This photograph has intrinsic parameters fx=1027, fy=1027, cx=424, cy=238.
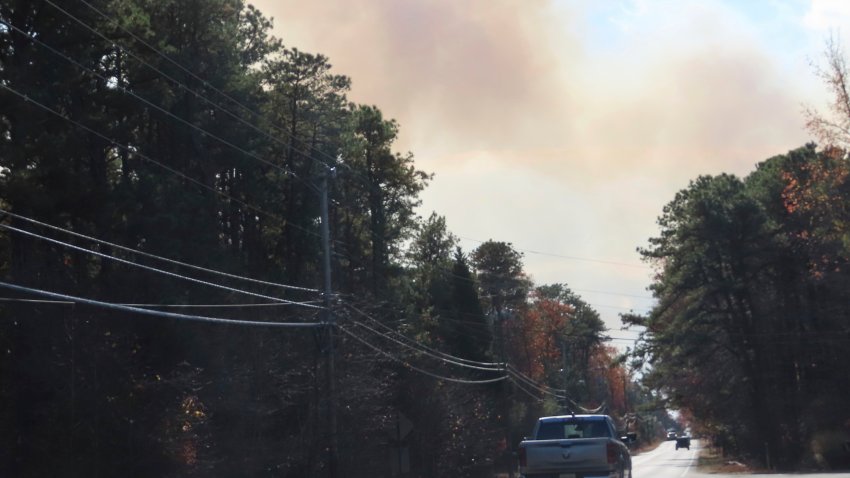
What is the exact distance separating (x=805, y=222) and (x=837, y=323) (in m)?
7.00

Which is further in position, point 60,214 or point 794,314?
point 794,314

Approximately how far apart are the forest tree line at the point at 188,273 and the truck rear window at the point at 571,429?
839 cm

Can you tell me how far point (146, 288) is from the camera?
32.9 m

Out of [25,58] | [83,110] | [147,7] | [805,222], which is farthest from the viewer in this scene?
[805,222]

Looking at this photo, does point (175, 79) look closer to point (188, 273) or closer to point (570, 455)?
point (188, 273)

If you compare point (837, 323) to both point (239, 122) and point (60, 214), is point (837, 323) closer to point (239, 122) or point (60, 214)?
point (239, 122)

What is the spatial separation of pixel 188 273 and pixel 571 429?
20034 mm

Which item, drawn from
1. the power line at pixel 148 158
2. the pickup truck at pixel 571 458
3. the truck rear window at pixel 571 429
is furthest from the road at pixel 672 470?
the pickup truck at pixel 571 458

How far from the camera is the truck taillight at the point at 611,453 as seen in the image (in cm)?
1855

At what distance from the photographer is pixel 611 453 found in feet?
61.2

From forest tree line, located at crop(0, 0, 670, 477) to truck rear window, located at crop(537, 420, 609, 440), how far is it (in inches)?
330

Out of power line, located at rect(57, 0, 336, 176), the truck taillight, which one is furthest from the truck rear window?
power line, located at rect(57, 0, 336, 176)

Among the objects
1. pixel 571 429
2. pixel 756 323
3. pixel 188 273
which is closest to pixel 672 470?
pixel 756 323

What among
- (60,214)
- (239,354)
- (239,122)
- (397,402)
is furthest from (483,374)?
(60,214)
